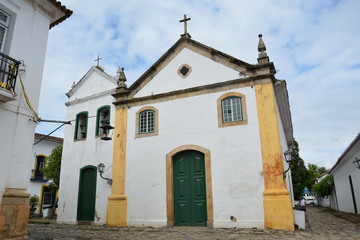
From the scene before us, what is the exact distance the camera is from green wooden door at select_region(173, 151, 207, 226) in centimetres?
926

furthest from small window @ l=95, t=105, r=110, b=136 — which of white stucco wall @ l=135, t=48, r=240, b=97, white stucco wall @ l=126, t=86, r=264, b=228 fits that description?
white stucco wall @ l=135, t=48, r=240, b=97

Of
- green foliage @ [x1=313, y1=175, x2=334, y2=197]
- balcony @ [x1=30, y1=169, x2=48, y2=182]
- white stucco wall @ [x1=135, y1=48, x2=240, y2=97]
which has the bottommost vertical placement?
green foliage @ [x1=313, y1=175, x2=334, y2=197]

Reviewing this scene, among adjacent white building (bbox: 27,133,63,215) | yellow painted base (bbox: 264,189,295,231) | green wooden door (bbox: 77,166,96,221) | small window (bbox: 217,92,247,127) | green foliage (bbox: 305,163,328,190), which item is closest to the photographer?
yellow painted base (bbox: 264,189,295,231)

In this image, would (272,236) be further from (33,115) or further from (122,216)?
(33,115)

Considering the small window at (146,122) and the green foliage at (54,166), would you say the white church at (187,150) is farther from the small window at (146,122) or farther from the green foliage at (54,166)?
the green foliage at (54,166)

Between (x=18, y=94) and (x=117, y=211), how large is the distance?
5566 millimetres

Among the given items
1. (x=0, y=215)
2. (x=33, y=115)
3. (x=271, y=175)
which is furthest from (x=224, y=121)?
(x=0, y=215)

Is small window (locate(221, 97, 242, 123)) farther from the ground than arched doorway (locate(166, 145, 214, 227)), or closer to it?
farther from the ground

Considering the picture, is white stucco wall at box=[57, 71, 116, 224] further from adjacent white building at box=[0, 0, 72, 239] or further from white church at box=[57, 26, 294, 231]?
adjacent white building at box=[0, 0, 72, 239]

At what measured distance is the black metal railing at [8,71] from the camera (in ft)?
19.1

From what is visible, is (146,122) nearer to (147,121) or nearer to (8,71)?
(147,121)

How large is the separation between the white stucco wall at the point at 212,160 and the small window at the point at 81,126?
8.78 ft

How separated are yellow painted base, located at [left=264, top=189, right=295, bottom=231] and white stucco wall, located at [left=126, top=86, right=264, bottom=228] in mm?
227

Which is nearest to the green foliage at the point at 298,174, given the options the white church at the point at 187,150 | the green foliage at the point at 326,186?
the green foliage at the point at 326,186
